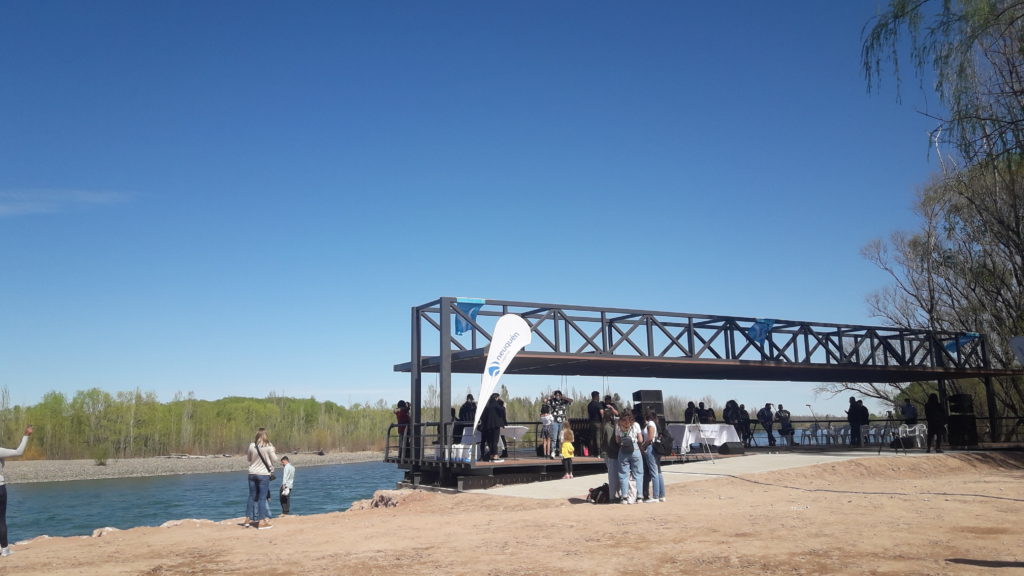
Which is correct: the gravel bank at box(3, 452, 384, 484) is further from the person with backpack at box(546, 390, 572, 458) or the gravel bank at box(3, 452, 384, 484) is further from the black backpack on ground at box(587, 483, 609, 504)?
the black backpack on ground at box(587, 483, 609, 504)

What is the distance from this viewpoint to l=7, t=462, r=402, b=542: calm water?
3338 cm

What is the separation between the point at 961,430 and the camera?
79.2 ft

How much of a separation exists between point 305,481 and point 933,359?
41.9 metres

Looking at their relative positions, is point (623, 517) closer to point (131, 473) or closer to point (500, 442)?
point (500, 442)

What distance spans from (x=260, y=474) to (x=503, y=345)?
6.06 m

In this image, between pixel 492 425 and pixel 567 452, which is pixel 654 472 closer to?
pixel 567 452

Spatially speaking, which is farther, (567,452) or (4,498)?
(567,452)

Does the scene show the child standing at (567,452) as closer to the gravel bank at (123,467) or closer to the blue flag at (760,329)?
the blue flag at (760,329)

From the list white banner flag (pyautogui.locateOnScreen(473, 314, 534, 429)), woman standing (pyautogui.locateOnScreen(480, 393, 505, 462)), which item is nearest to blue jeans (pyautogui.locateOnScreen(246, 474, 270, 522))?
white banner flag (pyautogui.locateOnScreen(473, 314, 534, 429))

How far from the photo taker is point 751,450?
24891 millimetres

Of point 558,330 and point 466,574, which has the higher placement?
point 558,330

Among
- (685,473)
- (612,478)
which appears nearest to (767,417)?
(685,473)

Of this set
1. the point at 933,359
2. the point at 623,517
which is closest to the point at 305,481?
the point at 933,359

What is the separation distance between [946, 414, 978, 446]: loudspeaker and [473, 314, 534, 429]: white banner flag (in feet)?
51.4
